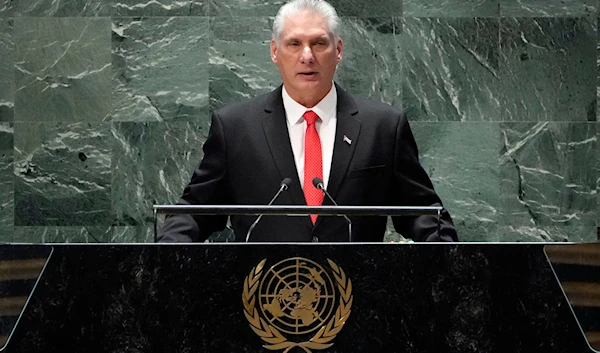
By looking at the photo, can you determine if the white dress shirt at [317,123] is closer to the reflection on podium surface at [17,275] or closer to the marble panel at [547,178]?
the reflection on podium surface at [17,275]

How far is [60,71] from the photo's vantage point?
538 cm

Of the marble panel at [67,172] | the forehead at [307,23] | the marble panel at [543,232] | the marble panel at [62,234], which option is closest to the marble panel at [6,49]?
the marble panel at [67,172]

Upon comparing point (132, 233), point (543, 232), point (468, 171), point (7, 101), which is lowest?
point (543, 232)

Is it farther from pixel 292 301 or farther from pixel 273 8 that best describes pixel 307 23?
pixel 273 8

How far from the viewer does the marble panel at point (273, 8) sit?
539 centimetres

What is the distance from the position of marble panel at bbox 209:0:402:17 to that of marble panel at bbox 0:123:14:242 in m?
1.34

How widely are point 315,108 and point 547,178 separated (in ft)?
7.60

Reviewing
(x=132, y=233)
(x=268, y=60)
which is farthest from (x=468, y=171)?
(x=132, y=233)

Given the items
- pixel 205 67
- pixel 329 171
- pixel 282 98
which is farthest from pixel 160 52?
pixel 329 171

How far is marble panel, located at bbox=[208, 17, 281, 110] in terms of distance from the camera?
5.39m

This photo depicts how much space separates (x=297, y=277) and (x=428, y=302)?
0.97 ft

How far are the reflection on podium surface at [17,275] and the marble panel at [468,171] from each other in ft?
11.6

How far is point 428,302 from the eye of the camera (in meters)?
2.15

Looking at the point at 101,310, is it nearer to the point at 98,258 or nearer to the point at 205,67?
the point at 98,258
